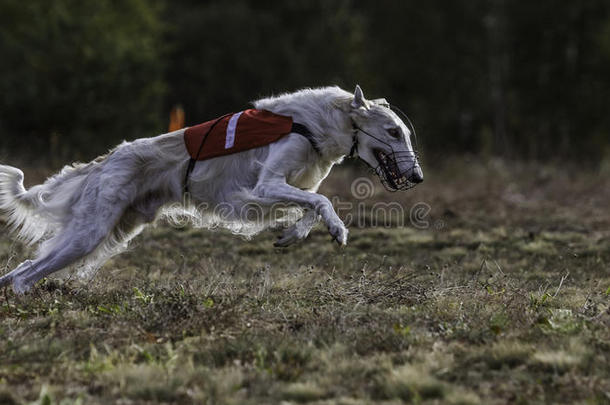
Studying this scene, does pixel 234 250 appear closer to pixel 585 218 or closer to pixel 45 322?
pixel 45 322

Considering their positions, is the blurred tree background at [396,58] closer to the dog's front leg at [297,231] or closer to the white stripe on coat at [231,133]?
the white stripe on coat at [231,133]

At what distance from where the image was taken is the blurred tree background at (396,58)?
87.1 ft

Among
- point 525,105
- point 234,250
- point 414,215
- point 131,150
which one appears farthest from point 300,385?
point 525,105

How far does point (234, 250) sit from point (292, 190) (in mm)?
2988

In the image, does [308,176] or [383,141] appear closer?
[383,141]

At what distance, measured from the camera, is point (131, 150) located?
666 centimetres

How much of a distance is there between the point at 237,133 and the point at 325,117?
31.0 inches

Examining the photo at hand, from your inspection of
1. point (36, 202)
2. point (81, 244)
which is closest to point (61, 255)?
point (81, 244)

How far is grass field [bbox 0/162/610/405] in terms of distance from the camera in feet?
12.9

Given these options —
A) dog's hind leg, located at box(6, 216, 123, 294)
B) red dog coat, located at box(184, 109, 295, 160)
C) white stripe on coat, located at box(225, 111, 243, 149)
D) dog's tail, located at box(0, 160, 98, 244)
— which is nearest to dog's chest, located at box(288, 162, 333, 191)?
red dog coat, located at box(184, 109, 295, 160)

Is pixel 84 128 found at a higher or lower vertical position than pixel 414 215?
higher

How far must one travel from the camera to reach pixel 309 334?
4.82m

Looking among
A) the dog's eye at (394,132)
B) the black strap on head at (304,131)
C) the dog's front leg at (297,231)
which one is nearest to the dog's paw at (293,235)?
the dog's front leg at (297,231)

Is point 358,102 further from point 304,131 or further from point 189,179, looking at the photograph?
point 189,179
